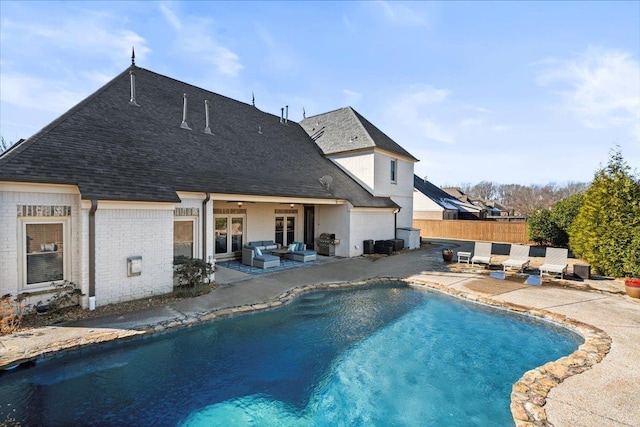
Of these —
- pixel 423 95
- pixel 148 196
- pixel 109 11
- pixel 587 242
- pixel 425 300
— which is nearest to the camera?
pixel 148 196

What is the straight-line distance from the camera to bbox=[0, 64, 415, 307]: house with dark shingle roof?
7.41 m

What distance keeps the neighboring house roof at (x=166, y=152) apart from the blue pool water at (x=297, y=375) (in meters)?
4.23

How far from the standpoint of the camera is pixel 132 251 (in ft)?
27.3

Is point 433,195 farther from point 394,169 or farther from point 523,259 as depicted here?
point 523,259

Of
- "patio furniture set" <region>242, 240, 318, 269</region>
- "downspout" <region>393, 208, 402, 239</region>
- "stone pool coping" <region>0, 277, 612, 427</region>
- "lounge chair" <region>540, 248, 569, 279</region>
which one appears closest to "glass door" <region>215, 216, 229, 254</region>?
"patio furniture set" <region>242, 240, 318, 269</region>

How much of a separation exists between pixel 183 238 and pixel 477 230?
80.4ft

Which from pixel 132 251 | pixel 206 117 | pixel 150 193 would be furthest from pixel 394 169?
pixel 132 251

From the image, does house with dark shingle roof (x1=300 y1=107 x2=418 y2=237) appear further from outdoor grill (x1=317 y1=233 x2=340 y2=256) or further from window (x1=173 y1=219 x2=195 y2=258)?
window (x1=173 y1=219 x2=195 y2=258)

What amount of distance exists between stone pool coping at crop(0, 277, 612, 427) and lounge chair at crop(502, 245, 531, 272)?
17.0 ft

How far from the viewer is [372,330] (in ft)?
25.1

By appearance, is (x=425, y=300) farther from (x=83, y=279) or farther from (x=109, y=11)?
(x=109, y=11)

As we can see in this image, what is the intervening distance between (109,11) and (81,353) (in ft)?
32.4

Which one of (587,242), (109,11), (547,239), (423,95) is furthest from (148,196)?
(547,239)

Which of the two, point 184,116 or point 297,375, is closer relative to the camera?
point 297,375
